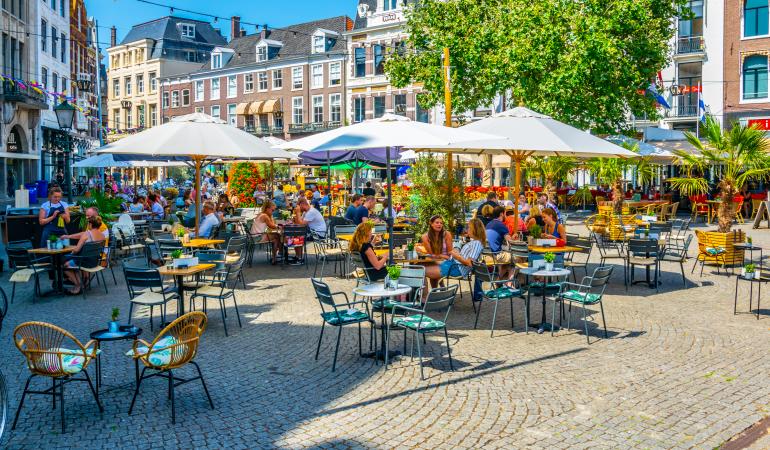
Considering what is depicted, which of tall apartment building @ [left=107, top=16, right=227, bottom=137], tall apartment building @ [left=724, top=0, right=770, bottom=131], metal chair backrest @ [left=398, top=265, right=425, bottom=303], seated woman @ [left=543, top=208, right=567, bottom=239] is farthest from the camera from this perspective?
tall apartment building @ [left=107, top=16, right=227, bottom=137]

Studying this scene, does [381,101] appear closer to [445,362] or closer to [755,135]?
[755,135]

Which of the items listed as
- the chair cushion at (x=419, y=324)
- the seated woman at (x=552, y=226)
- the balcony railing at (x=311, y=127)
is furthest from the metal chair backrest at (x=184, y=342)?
the balcony railing at (x=311, y=127)

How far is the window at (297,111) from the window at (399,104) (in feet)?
31.6

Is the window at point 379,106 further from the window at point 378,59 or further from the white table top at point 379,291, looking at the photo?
the white table top at point 379,291

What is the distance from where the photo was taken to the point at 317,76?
174 feet

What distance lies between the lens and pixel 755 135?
14773mm

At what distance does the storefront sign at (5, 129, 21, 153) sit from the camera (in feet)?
105

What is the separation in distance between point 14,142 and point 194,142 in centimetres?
2627

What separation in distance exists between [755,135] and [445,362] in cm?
1092

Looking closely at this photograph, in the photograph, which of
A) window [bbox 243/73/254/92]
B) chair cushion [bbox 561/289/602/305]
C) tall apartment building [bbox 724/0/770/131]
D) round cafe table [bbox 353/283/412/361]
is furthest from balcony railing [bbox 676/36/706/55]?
window [bbox 243/73/254/92]

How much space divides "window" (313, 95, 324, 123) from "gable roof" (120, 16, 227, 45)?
99.6 feet

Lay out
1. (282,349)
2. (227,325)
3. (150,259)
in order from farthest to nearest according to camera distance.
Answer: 1. (150,259)
2. (227,325)
3. (282,349)

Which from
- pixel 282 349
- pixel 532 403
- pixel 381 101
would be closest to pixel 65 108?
pixel 282 349

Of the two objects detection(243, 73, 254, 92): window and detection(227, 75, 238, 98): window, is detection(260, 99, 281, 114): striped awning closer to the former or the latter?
detection(243, 73, 254, 92): window
